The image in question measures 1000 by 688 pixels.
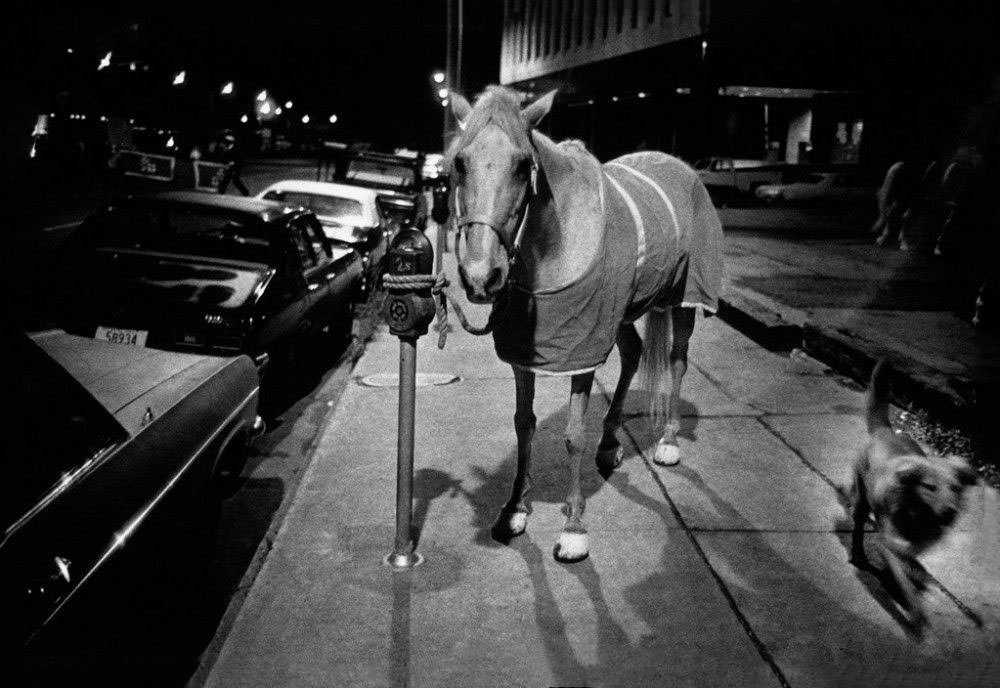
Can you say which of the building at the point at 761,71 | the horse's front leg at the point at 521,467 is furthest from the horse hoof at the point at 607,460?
the building at the point at 761,71

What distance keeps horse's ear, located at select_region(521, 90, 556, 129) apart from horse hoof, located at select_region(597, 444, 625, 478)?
2215mm

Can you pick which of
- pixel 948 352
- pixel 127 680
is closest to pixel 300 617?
pixel 127 680

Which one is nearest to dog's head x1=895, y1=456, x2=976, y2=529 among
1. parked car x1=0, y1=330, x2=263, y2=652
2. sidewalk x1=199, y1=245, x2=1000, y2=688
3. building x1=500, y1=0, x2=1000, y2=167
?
sidewalk x1=199, y1=245, x2=1000, y2=688

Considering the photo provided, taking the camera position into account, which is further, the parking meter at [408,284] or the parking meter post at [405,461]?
the parking meter post at [405,461]

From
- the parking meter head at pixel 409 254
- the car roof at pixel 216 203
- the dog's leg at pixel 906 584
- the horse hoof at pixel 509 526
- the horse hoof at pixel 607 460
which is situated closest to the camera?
the dog's leg at pixel 906 584

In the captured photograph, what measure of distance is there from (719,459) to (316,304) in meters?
3.39

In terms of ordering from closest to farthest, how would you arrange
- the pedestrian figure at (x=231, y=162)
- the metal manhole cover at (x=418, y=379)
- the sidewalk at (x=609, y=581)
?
the sidewalk at (x=609, y=581), the metal manhole cover at (x=418, y=379), the pedestrian figure at (x=231, y=162)

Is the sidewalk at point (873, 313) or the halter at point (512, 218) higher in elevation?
the halter at point (512, 218)

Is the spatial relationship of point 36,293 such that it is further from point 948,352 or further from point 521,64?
point 521,64

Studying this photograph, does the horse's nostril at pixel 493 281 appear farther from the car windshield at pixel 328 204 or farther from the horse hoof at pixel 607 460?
the car windshield at pixel 328 204

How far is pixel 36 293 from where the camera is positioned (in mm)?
5203

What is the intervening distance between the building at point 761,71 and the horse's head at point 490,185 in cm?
599

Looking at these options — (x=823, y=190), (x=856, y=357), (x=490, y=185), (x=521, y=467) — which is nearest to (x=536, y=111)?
(x=490, y=185)

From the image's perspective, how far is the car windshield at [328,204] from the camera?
1014 cm
